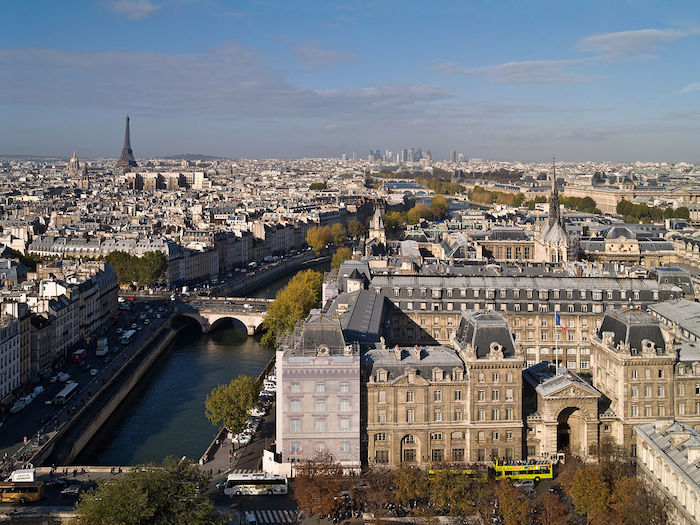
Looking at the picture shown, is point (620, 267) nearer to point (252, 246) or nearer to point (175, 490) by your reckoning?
point (175, 490)

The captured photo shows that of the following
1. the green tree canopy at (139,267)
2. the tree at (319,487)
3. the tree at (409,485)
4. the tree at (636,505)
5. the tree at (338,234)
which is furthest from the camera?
the tree at (338,234)

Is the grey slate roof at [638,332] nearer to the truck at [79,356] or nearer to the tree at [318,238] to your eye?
the truck at [79,356]

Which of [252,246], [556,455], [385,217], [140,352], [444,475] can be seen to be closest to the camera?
[444,475]

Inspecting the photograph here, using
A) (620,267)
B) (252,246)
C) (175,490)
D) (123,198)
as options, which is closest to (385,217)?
(252,246)

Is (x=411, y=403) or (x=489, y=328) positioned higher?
(x=489, y=328)

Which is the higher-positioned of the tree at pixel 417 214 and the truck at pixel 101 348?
the tree at pixel 417 214

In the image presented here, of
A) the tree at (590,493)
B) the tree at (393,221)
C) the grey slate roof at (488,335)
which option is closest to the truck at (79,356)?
the grey slate roof at (488,335)

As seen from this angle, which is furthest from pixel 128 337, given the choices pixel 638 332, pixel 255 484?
pixel 638 332
